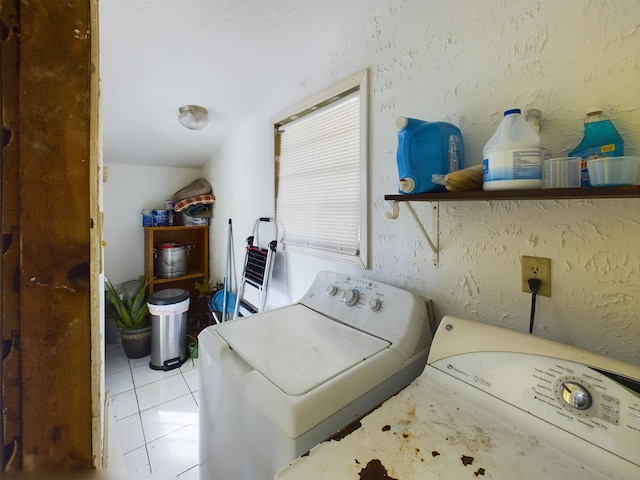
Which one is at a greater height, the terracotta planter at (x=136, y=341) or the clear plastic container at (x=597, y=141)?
the clear plastic container at (x=597, y=141)

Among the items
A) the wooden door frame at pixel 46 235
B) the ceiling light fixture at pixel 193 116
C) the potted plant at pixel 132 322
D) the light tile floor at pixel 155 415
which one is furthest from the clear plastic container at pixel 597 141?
the potted plant at pixel 132 322

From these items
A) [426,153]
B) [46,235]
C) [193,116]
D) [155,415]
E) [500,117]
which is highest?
[193,116]

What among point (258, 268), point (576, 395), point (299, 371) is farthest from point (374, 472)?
point (258, 268)

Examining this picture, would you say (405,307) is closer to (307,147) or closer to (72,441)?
(72,441)

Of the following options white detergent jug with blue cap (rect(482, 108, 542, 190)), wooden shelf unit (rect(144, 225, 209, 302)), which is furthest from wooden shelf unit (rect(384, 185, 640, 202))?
wooden shelf unit (rect(144, 225, 209, 302))

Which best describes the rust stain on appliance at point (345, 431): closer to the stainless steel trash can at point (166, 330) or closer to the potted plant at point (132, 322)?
the stainless steel trash can at point (166, 330)

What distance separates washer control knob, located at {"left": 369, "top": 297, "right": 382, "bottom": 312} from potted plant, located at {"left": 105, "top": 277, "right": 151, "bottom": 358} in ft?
7.96

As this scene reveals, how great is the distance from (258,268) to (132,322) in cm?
145

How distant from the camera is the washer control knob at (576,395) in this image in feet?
2.09

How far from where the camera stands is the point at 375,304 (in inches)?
46.0

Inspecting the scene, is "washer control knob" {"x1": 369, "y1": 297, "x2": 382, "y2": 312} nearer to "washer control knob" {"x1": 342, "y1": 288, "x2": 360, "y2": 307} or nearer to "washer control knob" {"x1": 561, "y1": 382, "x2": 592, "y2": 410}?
"washer control knob" {"x1": 342, "y1": 288, "x2": 360, "y2": 307}

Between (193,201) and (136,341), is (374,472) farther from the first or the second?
(193,201)

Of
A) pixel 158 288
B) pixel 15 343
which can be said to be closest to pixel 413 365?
pixel 15 343

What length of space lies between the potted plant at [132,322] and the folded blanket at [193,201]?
38.7 inches
